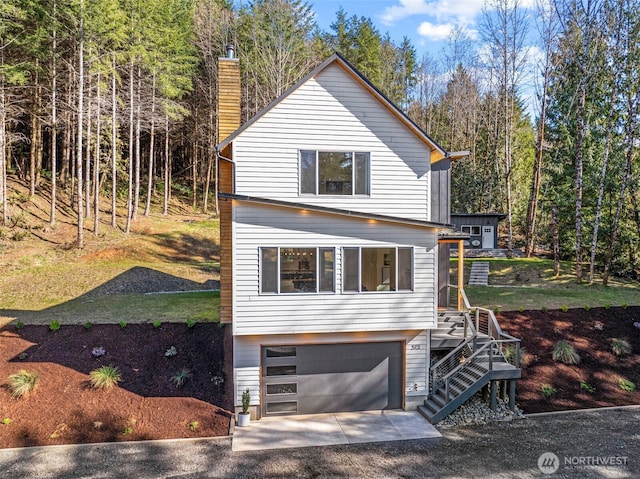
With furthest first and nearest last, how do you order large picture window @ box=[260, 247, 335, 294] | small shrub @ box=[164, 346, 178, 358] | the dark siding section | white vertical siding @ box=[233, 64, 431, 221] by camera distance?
the dark siding section, small shrub @ box=[164, 346, 178, 358], white vertical siding @ box=[233, 64, 431, 221], large picture window @ box=[260, 247, 335, 294]

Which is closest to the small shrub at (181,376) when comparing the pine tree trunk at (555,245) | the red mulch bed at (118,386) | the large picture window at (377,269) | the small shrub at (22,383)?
the red mulch bed at (118,386)

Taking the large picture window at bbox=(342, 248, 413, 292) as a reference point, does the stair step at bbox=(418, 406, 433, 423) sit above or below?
below

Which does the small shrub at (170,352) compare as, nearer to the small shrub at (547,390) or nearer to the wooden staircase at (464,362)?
the wooden staircase at (464,362)

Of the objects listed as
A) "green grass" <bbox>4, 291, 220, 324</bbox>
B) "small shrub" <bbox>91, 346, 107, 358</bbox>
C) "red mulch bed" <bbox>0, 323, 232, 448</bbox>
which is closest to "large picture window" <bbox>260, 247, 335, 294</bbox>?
"red mulch bed" <bbox>0, 323, 232, 448</bbox>

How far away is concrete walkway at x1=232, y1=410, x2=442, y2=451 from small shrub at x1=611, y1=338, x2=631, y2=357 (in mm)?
6635

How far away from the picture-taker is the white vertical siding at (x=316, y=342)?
31.0ft

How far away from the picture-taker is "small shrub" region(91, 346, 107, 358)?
10336 mm

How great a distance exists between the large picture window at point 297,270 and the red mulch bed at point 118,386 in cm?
307

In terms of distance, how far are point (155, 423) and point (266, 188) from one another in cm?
584

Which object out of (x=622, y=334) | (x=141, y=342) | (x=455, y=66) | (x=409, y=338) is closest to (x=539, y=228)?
(x=455, y=66)

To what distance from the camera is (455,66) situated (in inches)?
1357

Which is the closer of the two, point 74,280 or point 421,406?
point 421,406

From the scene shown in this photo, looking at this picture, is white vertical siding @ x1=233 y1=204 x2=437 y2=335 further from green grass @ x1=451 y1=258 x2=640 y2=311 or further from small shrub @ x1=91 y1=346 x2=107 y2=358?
green grass @ x1=451 y1=258 x2=640 y2=311

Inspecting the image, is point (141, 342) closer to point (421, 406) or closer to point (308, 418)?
point (308, 418)
